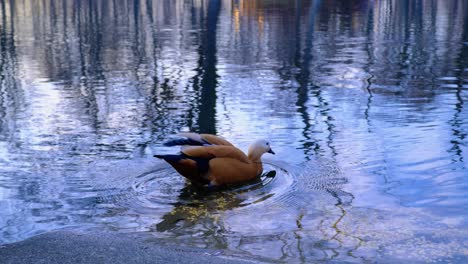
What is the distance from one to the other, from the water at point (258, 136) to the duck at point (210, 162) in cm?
18

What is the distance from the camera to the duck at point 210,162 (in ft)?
23.0

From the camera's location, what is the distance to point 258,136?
9.22m

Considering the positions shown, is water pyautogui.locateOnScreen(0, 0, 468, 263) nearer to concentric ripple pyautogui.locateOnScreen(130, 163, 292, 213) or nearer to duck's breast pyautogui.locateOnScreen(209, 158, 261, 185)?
concentric ripple pyautogui.locateOnScreen(130, 163, 292, 213)

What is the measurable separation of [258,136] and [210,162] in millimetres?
2168

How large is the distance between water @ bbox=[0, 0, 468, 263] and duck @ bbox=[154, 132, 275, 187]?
178 millimetres

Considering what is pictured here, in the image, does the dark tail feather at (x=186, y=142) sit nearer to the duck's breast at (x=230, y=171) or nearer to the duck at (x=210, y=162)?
the duck at (x=210, y=162)

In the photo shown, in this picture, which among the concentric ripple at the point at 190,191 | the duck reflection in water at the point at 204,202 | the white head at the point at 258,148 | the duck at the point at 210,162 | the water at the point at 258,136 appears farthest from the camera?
the white head at the point at 258,148

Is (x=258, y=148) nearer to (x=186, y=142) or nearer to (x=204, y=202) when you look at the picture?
(x=186, y=142)

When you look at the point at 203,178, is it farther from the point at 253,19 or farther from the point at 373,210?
the point at 253,19

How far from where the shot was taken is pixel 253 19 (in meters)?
28.0

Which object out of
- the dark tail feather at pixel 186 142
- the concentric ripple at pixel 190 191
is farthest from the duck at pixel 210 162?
the concentric ripple at pixel 190 191

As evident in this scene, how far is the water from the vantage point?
6020mm

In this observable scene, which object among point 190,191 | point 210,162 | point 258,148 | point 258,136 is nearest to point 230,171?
point 210,162

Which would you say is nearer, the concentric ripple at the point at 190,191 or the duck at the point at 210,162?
the concentric ripple at the point at 190,191
